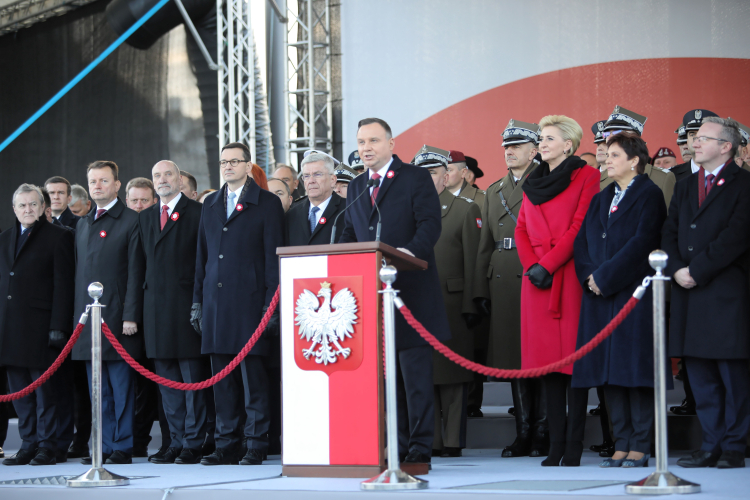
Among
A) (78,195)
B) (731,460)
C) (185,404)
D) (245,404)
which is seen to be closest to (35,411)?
(185,404)

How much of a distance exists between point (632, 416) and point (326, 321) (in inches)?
57.1

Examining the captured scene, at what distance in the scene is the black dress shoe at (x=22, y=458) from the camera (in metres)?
4.88

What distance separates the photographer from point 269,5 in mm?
8930

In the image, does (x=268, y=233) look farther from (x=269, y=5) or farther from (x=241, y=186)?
(x=269, y=5)

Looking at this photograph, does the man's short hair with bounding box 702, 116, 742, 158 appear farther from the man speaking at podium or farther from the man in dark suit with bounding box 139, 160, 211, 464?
the man in dark suit with bounding box 139, 160, 211, 464

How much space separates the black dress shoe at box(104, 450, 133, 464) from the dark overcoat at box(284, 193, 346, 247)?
1.44 m

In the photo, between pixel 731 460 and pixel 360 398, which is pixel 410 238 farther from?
pixel 731 460

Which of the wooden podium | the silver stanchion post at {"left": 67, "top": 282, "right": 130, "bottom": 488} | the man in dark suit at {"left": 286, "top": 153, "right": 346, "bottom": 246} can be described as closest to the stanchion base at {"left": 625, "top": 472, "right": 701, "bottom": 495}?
the wooden podium

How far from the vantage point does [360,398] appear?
3344 mm

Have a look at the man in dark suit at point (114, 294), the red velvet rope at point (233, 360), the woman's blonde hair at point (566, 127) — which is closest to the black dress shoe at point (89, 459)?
the man in dark suit at point (114, 294)

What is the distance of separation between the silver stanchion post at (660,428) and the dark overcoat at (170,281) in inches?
101

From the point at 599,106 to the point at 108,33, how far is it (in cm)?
540

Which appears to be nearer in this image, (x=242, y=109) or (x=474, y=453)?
(x=474, y=453)

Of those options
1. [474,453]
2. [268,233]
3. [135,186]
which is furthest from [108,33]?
[474,453]
